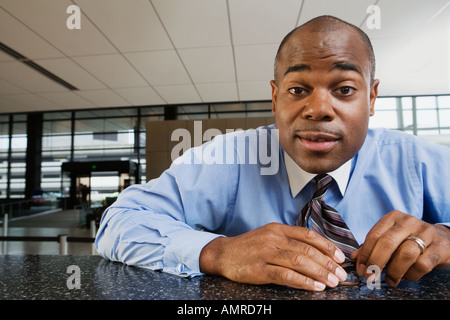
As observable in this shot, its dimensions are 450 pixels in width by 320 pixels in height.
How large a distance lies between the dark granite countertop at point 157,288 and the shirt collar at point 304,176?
34cm

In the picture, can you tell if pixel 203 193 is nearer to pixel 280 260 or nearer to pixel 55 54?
pixel 280 260

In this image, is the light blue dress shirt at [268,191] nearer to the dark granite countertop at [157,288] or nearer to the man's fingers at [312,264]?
the dark granite countertop at [157,288]

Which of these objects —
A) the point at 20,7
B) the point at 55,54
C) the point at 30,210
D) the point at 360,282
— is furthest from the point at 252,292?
the point at 30,210

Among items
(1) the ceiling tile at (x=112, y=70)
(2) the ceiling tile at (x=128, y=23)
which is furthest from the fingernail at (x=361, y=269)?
(1) the ceiling tile at (x=112, y=70)

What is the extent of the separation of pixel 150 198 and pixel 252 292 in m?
0.53

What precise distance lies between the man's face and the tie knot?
23 mm

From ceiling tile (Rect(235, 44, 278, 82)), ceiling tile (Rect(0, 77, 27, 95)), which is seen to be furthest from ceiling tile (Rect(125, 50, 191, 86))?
ceiling tile (Rect(0, 77, 27, 95))

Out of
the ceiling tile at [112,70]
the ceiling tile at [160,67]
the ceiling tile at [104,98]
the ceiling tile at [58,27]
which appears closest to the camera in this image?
the ceiling tile at [58,27]

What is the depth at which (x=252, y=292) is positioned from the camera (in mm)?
483

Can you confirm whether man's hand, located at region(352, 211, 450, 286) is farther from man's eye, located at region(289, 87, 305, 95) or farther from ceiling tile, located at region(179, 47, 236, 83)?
ceiling tile, located at region(179, 47, 236, 83)

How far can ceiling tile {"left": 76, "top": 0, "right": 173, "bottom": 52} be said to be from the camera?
9.46 feet

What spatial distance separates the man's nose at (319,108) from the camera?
760 millimetres

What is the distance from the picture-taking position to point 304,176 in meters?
0.89

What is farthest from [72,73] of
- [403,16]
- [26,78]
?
[403,16]
